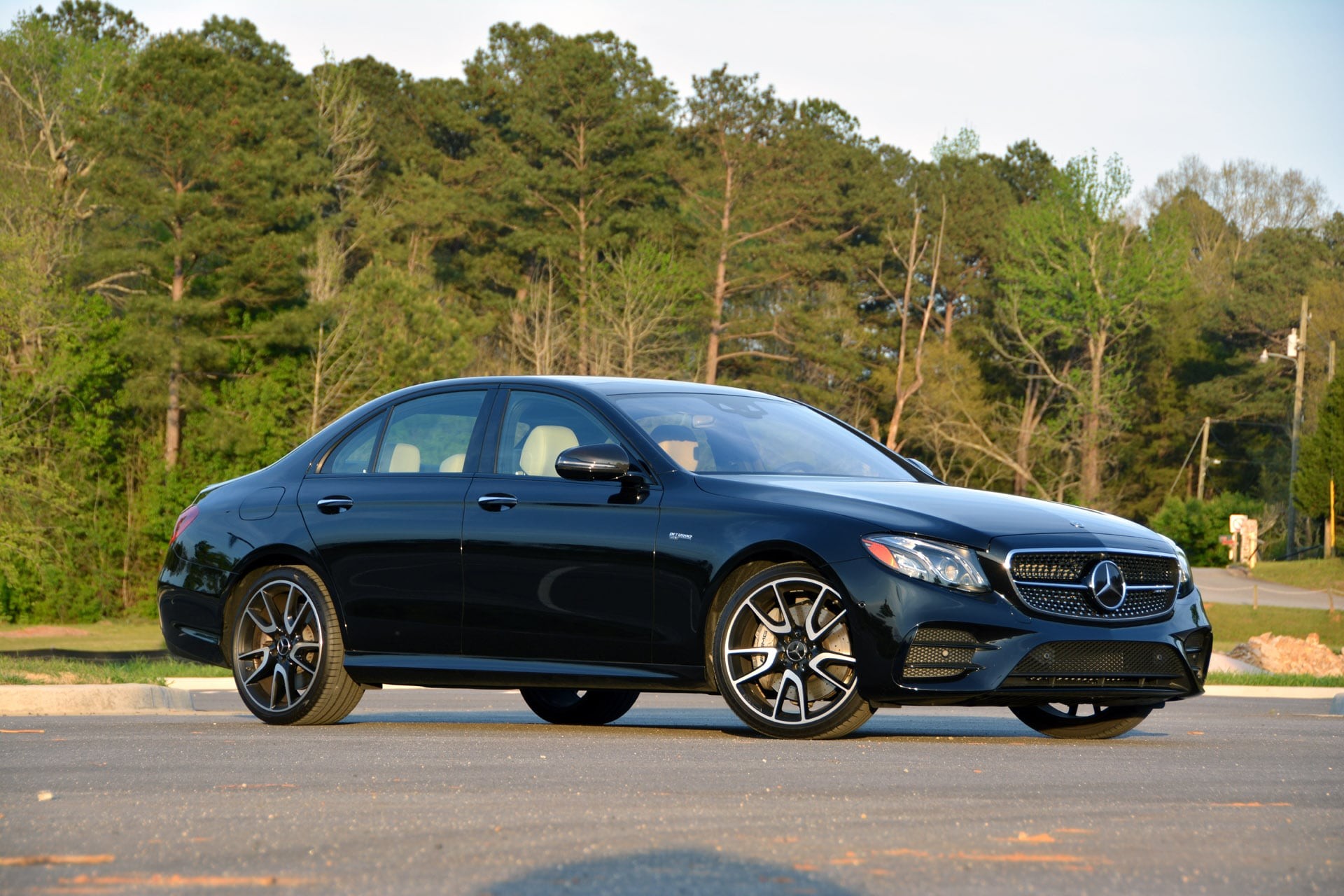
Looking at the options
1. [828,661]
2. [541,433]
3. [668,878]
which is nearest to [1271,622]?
[541,433]

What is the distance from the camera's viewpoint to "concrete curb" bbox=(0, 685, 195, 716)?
36.3 ft

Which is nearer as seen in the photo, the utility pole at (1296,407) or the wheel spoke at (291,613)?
the wheel spoke at (291,613)

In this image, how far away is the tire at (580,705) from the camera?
9625 mm

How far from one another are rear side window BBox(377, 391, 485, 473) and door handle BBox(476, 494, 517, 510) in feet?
0.99

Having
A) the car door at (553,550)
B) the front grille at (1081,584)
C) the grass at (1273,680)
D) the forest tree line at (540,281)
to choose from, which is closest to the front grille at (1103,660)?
the front grille at (1081,584)

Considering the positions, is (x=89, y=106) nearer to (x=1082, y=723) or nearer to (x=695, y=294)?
(x=695, y=294)

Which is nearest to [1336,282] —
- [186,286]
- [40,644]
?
[186,286]

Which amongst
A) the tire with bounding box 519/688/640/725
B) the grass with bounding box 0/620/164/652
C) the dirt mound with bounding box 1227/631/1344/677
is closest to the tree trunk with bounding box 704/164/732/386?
the grass with bounding box 0/620/164/652

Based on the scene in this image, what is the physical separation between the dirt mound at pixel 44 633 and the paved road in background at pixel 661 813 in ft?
145

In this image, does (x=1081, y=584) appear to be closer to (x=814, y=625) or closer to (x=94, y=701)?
(x=814, y=625)

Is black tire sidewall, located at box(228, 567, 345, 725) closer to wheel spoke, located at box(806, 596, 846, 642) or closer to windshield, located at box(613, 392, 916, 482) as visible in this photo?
windshield, located at box(613, 392, 916, 482)

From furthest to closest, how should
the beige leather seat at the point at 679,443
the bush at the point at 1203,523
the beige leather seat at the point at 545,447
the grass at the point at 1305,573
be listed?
1. the bush at the point at 1203,523
2. the grass at the point at 1305,573
3. the beige leather seat at the point at 545,447
4. the beige leather seat at the point at 679,443

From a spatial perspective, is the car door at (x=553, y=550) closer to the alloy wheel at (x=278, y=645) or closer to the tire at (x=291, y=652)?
the tire at (x=291, y=652)

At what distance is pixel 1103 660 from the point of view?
24.2ft
